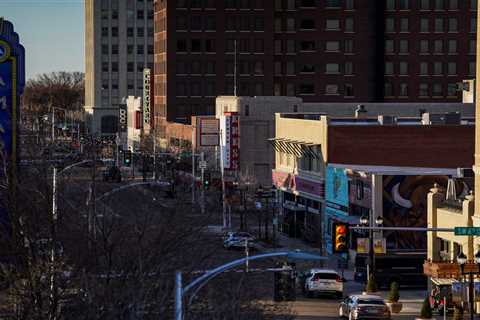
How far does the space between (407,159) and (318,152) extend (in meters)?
6.06

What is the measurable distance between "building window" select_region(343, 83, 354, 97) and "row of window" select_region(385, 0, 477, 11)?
9310mm

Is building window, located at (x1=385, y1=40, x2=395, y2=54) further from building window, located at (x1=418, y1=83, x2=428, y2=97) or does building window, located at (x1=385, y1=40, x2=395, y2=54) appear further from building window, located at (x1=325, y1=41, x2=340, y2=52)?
building window, located at (x1=325, y1=41, x2=340, y2=52)

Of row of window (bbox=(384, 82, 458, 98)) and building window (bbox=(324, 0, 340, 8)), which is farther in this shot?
row of window (bbox=(384, 82, 458, 98))

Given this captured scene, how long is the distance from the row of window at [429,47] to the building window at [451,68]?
1.45 m

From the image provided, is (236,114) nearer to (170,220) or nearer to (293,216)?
(293,216)

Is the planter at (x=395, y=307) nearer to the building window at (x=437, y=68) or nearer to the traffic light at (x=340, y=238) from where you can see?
the traffic light at (x=340, y=238)

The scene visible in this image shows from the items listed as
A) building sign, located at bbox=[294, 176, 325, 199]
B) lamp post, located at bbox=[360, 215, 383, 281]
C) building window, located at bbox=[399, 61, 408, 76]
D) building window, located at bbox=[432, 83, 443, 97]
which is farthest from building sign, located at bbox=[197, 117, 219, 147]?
lamp post, located at bbox=[360, 215, 383, 281]

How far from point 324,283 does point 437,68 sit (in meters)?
98.0

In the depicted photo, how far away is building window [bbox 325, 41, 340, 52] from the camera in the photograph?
153 m

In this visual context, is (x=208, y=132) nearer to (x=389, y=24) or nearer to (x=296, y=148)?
(x=296, y=148)

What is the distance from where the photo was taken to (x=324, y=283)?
202ft

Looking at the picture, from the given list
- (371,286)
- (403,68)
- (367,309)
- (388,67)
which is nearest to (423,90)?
(403,68)

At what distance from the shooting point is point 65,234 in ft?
131

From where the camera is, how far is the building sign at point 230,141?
111500 millimetres
